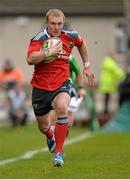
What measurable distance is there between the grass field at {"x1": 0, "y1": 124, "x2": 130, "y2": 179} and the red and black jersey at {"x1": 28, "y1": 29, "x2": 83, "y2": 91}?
1.04 meters

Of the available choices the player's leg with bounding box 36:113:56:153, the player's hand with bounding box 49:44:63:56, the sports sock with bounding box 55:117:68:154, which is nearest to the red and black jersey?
the player's hand with bounding box 49:44:63:56

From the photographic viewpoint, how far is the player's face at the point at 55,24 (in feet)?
40.1

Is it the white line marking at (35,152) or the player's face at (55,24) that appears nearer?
the player's face at (55,24)

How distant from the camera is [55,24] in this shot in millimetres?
12266

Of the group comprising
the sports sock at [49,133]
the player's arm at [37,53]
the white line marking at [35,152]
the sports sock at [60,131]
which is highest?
the player's arm at [37,53]

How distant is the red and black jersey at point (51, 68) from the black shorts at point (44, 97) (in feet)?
0.18

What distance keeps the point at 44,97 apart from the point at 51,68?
405mm

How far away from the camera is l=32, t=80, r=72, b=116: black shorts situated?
12469 millimetres

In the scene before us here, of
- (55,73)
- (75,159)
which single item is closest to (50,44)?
(55,73)

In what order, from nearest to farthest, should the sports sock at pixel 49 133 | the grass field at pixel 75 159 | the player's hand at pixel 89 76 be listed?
1. the grass field at pixel 75 159
2. the player's hand at pixel 89 76
3. the sports sock at pixel 49 133

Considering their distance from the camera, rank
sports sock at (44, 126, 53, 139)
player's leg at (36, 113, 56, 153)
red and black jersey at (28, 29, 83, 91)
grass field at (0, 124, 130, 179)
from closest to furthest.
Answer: grass field at (0, 124, 130, 179) → red and black jersey at (28, 29, 83, 91) → player's leg at (36, 113, 56, 153) → sports sock at (44, 126, 53, 139)

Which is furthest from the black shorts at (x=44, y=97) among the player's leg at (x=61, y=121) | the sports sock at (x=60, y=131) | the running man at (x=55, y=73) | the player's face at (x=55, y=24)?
the player's face at (x=55, y=24)

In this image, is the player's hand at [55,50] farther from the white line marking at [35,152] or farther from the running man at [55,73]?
the white line marking at [35,152]

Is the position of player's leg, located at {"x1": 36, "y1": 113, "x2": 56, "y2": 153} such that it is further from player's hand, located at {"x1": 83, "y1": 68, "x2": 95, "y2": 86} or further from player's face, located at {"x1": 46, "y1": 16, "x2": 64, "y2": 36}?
player's face, located at {"x1": 46, "y1": 16, "x2": 64, "y2": 36}
